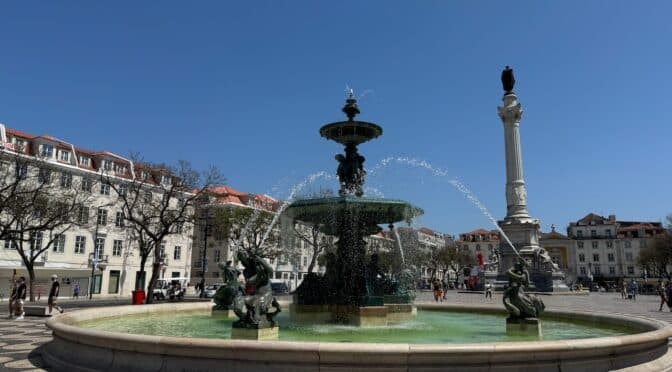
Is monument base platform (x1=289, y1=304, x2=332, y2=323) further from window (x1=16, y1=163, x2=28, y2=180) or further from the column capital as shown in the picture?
the column capital

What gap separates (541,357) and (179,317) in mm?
10823

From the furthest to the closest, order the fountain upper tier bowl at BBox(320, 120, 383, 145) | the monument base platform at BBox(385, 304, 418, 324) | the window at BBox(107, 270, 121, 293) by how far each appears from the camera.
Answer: the window at BBox(107, 270, 121, 293), the fountain upper tier bowl at BBox(320, 120, 383, 145), the monument base platform at BBox(385, 304, 418, 324)

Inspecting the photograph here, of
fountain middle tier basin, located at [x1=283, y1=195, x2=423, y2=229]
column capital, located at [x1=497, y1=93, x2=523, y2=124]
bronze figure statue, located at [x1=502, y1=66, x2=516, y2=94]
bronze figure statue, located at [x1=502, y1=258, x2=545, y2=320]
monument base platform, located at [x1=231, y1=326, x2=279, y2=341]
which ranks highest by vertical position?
bronze figure statue, located at [x1=502, y1=66, x2=516, y2=94]

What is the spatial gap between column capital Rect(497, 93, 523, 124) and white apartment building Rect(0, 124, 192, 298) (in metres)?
33.9

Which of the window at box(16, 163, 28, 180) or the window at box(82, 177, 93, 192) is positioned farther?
the window at box(82, 177, 93, 192)

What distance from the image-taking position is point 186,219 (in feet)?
109

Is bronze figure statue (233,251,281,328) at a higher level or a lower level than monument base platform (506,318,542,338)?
higher

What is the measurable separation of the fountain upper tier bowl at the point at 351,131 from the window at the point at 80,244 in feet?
135

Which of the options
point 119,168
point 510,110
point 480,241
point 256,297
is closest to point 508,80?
point 510,110

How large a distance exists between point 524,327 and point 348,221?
5066 mm

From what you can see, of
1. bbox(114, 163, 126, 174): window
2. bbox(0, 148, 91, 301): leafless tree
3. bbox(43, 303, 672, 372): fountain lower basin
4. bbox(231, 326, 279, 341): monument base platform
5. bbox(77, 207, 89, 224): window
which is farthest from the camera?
bbox(114, 163, 126, 174): window

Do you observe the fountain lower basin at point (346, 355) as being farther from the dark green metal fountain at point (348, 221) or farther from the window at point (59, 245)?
the window at point (59, 245)

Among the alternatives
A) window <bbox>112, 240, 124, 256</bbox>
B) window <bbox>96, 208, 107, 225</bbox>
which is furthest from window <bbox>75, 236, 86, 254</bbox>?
window <bbox>112, 240, 124, 256</bbox>

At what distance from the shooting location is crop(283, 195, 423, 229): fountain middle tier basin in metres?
12.1
